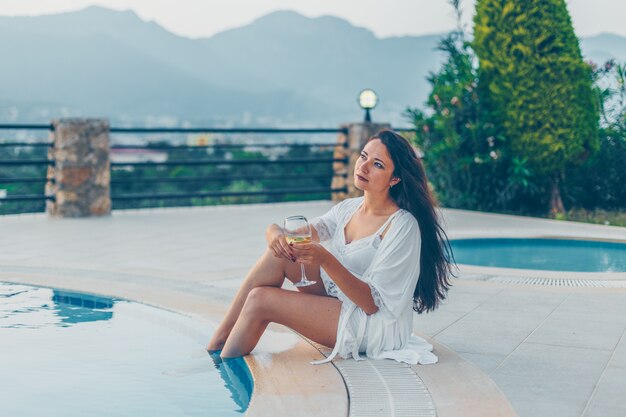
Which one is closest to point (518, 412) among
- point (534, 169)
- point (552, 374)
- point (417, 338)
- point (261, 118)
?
point (552, 374)

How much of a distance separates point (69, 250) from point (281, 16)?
5148 cm

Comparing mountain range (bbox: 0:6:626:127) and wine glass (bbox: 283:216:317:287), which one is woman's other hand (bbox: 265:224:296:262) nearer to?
wine glass (bbox: 283:216:317:287)

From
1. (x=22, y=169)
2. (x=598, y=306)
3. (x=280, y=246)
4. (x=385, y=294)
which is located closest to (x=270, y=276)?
(x=280, y=246)

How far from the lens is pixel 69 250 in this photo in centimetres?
698

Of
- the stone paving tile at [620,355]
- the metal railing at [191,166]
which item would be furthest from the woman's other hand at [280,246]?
the metal railing at [191,166]

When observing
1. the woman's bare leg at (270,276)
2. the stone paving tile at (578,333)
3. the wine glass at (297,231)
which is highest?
the wine glass at (297,231)

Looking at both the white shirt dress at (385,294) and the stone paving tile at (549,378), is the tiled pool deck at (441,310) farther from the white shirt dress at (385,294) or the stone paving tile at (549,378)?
the white shirt dress at (385,294)

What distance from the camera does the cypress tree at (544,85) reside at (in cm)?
1000

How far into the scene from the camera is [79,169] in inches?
370

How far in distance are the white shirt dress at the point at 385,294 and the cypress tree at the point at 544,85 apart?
6912 mm

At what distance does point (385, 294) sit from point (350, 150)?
7.86 m

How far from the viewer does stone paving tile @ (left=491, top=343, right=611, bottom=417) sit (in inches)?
116

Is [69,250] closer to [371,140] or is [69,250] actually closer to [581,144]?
[371,140]

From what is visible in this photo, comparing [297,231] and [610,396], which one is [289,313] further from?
[610,396]
